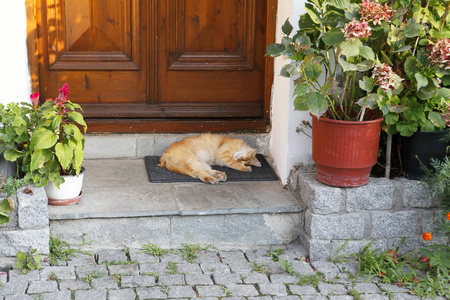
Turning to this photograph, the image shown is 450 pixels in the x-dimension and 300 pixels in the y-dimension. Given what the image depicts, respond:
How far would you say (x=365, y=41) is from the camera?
3645 mm

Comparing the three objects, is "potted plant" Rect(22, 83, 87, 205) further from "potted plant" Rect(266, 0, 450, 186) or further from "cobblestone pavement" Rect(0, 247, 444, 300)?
"potted plant" Rect(266, 0, 450, 186)

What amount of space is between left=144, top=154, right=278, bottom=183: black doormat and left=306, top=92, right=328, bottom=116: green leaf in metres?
1.11

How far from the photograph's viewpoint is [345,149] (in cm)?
362

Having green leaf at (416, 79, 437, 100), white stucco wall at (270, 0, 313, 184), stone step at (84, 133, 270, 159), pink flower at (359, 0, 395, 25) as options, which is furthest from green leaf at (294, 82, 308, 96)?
stone step at (84, 133, 270, 159)

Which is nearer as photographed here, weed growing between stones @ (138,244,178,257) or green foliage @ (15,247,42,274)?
green foliage @ (15,247,42,274)

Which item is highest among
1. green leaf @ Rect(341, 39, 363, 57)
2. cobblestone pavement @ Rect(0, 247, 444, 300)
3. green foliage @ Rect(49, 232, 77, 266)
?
green leaf @ Rect(341, 39, 363, 57)

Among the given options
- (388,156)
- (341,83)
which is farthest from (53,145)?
(388,156)

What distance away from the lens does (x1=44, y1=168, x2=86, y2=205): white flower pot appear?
12.2 feet

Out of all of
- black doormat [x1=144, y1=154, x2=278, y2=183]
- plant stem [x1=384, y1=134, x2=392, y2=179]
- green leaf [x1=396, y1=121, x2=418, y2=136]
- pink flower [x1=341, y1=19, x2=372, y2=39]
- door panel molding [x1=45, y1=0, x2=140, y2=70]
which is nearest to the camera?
pink flower [x1=341, y1=19, x2=372, y2=39]

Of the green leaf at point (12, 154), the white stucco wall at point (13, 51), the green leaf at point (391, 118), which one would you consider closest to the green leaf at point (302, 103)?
the green leaf at point (391, 118)

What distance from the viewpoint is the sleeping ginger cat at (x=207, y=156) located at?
173 inches

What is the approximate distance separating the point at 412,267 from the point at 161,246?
5.33 feet

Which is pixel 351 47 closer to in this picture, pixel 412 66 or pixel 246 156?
pixel 412 66

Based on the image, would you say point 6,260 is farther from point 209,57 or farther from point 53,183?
point 209,57
